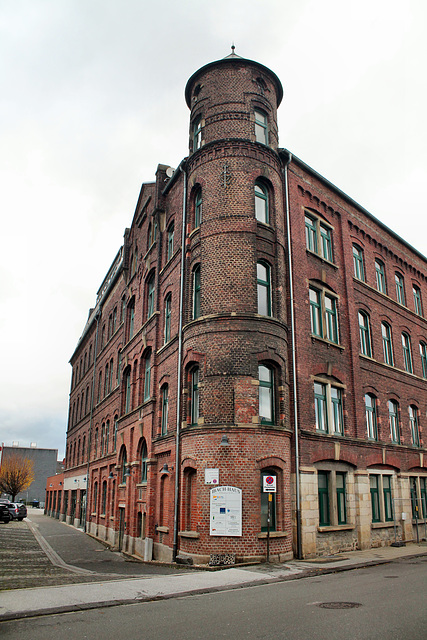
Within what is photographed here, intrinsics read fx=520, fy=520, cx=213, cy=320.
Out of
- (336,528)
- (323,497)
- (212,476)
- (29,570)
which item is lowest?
(29,570)

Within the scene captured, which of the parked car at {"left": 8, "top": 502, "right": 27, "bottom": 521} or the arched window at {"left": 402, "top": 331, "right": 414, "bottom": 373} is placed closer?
the arched window at {"left": 402, "top": 331, "right": 414, "bottom": 373}

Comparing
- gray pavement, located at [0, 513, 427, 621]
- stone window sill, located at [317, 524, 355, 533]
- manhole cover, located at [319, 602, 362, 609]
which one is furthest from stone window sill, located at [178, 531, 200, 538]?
manhole cover, located at [319, 602, 362, 609]

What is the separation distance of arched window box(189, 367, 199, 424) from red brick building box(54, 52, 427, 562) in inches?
2.8

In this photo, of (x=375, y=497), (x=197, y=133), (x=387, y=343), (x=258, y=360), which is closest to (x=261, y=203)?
(x=197, y=133)

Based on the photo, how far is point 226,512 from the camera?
49.2 feet

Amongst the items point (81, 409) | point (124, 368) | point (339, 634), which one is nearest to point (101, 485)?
point (124, 368)

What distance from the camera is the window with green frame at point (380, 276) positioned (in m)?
26.2

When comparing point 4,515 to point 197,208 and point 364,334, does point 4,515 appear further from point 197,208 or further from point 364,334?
point 197,208

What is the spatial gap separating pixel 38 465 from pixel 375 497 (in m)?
96.2

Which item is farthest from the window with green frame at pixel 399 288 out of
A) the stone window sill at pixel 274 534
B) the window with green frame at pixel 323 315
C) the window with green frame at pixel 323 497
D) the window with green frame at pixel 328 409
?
the stone window sill at pixel 274 534

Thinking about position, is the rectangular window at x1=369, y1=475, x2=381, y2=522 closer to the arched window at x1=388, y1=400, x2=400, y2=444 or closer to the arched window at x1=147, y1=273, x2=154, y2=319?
the arched window at x1=388, y1=400, x2=400, y2=444

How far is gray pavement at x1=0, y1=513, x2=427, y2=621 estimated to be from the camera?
9695mm

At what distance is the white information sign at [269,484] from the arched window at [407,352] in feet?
47.4

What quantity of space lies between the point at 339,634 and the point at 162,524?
12.8 meters
